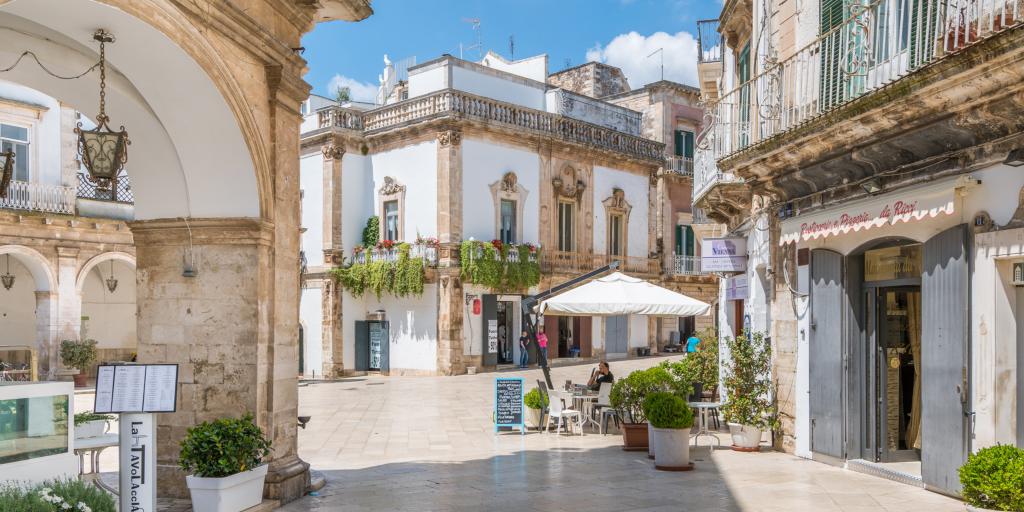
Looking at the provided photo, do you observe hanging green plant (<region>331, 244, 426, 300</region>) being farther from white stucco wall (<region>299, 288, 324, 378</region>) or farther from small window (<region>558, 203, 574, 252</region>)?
small window (<region>558, 203, 574, 252</region>)

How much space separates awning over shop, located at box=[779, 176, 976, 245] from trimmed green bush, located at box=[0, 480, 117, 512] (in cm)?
712

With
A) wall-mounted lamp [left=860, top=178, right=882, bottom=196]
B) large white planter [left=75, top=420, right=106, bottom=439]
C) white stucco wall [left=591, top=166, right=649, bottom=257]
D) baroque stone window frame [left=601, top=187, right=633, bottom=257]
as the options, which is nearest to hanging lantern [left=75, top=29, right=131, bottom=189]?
large white planter [left=75, top=420, right=106, bottom=439]

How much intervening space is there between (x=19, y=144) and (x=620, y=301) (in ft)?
59.1

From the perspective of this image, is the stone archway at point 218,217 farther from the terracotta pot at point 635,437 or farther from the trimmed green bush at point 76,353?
the trimmed green bush at point 76,353

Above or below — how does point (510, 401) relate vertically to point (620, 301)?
below

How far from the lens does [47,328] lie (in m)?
22.9

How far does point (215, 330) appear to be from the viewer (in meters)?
8.17

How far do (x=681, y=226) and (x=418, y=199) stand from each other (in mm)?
13067

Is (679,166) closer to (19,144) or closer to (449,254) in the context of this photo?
(449,254)

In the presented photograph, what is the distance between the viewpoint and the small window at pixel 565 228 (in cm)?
3100

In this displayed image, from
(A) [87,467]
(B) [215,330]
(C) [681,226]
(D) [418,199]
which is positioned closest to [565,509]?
(B) [215,330]

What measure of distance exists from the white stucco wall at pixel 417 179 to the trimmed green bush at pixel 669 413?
17.7 metres

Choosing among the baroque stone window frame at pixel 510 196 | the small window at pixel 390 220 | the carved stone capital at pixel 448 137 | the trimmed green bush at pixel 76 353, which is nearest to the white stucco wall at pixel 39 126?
the trimmed green bush at pixel 76 353

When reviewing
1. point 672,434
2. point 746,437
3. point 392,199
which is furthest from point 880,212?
point 392,199
